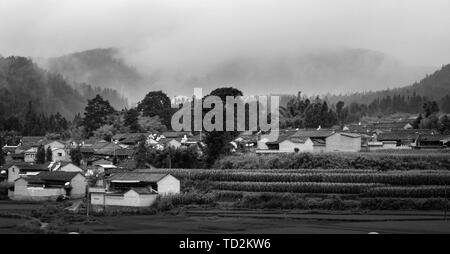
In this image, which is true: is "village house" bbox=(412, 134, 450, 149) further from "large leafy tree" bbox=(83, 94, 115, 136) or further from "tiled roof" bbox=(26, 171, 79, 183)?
"large leafy tree" bbox=(83, 94, 115, 136)

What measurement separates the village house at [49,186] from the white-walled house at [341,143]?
1860cm

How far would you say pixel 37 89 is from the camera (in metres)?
132

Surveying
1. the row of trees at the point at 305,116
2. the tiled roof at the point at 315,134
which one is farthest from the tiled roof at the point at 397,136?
the row of trees at the point at 305,116

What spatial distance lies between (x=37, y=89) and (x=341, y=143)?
90.4 metres

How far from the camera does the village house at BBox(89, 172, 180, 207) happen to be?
125ft

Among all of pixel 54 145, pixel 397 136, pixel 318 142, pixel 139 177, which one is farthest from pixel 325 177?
pixel 54 145

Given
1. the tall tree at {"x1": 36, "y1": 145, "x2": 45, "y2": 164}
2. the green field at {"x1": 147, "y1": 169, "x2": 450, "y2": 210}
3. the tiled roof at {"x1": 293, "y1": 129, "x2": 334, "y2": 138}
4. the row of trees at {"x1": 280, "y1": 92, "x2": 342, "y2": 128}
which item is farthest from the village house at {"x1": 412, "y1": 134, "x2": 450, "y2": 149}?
the tall tree at {"x1": 36, "y1": 145, "x2": 45, "y2": 164}

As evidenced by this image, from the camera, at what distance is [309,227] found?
27.5m

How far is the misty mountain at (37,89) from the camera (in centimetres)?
12421

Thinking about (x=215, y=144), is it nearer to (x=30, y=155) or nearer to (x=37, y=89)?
(x=30, y=155)

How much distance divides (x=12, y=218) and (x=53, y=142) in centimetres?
3596

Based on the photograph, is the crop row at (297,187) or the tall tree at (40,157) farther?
the tall tree at (40,157)

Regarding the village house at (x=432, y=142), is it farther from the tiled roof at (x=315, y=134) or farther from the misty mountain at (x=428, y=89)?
the misty mountain at (x=428, y=89)
